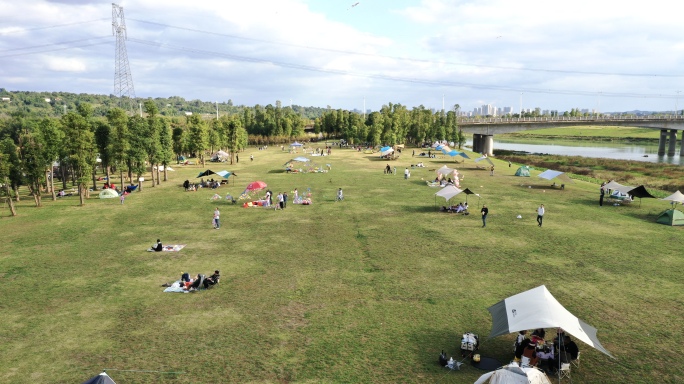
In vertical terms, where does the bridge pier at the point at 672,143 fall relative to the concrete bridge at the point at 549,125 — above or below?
below

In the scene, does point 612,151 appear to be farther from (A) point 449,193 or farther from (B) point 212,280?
(B) point 212,280

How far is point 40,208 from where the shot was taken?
35281 mm

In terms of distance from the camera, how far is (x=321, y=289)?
17.5 metres

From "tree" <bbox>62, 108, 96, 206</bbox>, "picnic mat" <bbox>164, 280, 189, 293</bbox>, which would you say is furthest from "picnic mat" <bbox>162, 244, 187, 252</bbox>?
"tree" <bbox>62, 108, 96, 206</bbox>

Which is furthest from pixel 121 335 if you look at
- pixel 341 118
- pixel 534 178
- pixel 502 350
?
pixel 341 118

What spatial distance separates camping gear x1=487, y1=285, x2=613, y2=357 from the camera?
11.8 m

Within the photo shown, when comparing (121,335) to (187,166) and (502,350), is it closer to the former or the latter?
(502,350)

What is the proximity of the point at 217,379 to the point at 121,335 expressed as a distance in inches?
196

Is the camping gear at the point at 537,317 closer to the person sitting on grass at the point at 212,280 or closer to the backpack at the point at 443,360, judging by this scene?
the backpack at the point at 443,360

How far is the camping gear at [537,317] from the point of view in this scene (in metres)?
11.8

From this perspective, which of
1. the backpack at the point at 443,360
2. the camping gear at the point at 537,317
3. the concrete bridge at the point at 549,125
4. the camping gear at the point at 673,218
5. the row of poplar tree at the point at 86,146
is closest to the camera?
the camping gear at the point at 537,317

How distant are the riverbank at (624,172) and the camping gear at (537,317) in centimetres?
3613

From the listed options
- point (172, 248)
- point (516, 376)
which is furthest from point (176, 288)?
point (516, 376)

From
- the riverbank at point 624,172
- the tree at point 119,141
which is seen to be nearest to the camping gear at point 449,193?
the riverbank at point 624,172
